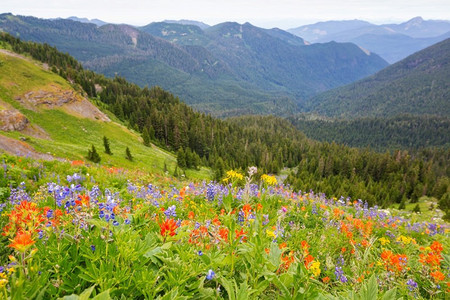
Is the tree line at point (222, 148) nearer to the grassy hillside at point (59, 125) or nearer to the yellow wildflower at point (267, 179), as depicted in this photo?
the grassy hillside at point (59, 125)

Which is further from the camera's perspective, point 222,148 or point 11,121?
point 222,148

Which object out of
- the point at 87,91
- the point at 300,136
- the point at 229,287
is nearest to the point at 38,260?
the point at 229,287

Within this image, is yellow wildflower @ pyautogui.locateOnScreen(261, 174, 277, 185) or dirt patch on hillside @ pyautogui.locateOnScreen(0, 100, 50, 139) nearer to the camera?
A: yellow wildflower @ pyautogui.locateOnScreen(261, 174, 277, 185)

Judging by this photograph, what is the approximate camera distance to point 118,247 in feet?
9.42

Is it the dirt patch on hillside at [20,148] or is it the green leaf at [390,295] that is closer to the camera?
the green leaf at [390,295]

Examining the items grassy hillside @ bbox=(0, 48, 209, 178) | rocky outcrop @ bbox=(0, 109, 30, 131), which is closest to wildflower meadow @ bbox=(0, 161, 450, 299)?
grassy hillside @ bbox=(0, 48, 209, 178)

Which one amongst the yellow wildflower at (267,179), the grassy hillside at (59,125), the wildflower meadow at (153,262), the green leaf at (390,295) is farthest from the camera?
the grassy hillside at (59,125)

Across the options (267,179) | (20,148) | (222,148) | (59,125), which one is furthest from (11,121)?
(222,148)

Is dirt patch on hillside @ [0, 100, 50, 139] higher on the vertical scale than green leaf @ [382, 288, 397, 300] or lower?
lower

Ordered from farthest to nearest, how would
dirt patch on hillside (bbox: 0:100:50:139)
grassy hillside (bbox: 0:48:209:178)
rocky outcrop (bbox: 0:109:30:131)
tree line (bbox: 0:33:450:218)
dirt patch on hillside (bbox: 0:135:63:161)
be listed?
tree line (bbox: 0:33:450:218)
grassy hillside (bbox: 0:48:209:178)
dirt patch on hillside (bbox: 0:100:50:139)
rocky outcrop (bbox: 0:109:30:131)
dirt patch on hillside (bbox: 0:135:63:161)

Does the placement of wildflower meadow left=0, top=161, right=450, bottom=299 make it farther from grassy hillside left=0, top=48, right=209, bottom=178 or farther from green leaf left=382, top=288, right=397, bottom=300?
grassy hillside left=0, top=48, right=209, bottom=178

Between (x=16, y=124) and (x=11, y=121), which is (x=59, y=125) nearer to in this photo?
(x=16, y=124)

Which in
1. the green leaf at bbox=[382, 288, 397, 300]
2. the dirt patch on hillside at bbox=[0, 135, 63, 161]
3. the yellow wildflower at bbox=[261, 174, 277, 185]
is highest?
the green leaf at bbox=[382, 288, 397, 300]

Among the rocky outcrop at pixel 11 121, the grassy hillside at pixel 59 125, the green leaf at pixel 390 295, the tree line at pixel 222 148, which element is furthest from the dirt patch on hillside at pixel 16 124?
the green leaf at pixel 390 295
